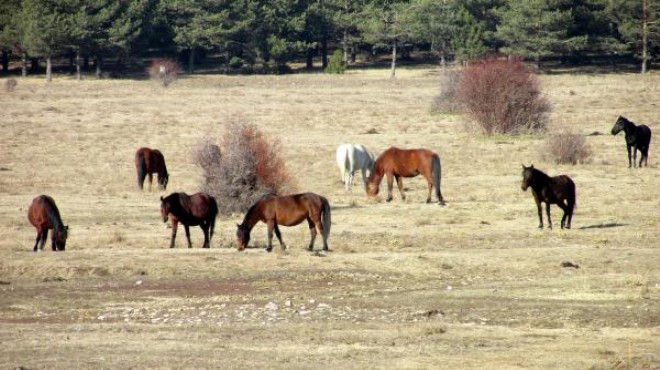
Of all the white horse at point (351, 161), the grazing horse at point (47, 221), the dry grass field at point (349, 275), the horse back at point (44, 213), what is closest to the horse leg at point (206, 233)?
the dry grass field at point (349, 275)

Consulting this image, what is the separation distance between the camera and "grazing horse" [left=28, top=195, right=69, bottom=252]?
21.4 meters

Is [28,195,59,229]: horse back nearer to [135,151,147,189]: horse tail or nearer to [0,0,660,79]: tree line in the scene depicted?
[135,151,147,189]: horse tail

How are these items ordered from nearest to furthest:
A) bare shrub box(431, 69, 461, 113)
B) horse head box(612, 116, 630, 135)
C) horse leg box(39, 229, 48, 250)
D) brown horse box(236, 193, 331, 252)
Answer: brown horse box(236, 193, 331, 252) → horse leg box(39, 229, 48, 250) → horse head box(612, 116, 630, 135) → bare shrub box(431, 69, 461, 113)

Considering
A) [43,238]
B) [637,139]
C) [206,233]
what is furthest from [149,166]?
[637,139]

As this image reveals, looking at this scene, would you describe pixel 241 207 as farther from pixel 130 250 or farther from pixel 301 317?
pixel 301 317

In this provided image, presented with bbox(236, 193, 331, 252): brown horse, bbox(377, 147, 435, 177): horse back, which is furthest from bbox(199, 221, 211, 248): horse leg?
bbox(377, 147, 435, 177): horse back

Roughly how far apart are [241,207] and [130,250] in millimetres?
5962

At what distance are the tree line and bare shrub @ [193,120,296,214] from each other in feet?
183

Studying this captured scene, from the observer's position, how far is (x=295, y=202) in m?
20.8

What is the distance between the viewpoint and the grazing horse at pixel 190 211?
71.6ft

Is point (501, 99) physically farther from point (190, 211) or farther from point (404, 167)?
point (190, 211)

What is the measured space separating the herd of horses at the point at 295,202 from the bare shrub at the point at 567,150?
23.7ft

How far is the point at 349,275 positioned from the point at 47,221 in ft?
18.1

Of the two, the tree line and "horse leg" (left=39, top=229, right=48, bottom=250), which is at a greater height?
the tree line
